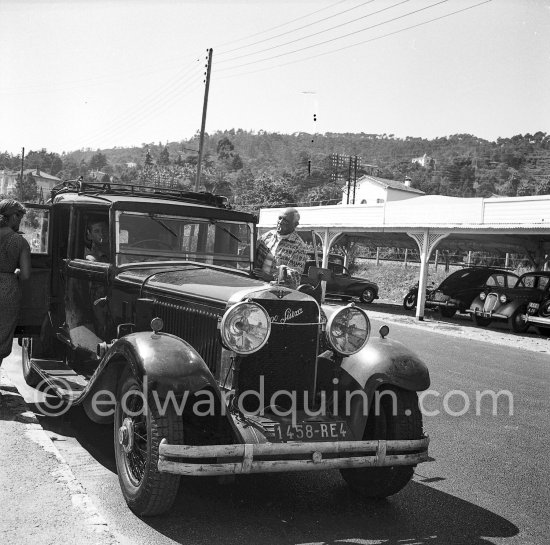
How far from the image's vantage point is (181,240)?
5.43 metres

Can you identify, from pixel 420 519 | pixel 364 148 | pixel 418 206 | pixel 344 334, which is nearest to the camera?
pixel 420 519

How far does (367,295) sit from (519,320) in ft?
28.7

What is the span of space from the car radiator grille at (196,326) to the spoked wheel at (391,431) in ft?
3.83

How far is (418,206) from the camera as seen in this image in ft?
66.0

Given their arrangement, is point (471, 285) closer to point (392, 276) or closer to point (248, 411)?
point (392, 276)

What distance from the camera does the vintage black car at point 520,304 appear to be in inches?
669

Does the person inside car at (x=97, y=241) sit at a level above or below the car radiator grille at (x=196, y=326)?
above

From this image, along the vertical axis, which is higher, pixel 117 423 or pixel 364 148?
pixel 364 148

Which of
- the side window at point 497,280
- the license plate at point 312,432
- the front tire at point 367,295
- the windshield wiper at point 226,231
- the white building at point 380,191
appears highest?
the white building at point 380,191

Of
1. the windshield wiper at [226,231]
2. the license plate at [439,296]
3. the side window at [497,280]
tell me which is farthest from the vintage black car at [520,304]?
the windshield wiper at [226,231]

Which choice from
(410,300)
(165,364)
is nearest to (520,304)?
(410,300)

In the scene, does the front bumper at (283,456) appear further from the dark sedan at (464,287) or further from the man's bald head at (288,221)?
the dark sedan at (464,287)

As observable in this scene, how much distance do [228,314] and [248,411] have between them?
2.19 ft

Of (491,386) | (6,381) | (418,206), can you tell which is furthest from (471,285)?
(6,381)
